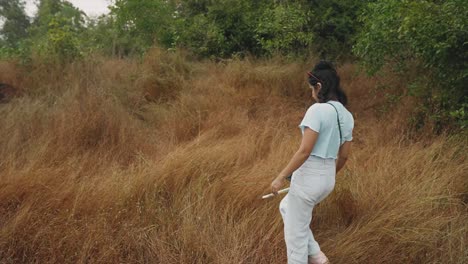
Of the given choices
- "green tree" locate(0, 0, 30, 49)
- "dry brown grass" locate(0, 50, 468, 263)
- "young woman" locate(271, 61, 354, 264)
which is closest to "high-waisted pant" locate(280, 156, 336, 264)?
"young woman" locate(271, 61, 354, 264)

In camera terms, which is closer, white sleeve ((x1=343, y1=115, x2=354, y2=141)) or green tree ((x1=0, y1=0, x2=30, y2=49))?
white sleeve ((x1=343, y1=115, x2=354, y2=141))

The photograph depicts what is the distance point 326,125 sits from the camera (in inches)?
81.4

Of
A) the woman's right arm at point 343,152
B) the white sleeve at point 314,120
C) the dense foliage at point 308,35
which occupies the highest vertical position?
the dense foliage at point 308,35

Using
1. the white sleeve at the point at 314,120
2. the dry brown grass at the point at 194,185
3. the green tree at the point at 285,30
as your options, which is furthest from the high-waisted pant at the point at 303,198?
the green tree at the point at 285,30

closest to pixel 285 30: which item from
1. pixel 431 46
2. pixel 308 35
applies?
pixel 308 35

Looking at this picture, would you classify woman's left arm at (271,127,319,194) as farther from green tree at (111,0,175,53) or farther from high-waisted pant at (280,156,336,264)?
green tree at (111,0,175,53)

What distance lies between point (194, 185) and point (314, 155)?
1586 millimetres

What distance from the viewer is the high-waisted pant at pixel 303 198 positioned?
7.10ft

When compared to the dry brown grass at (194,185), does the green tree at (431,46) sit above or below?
above

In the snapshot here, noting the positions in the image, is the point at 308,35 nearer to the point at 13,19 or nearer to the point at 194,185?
the point at 194,185

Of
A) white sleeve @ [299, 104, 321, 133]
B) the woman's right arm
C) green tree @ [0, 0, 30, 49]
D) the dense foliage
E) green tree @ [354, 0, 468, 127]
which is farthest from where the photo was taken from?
green tree @ [0, 0, 30, 49]

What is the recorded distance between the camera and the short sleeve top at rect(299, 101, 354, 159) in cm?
203

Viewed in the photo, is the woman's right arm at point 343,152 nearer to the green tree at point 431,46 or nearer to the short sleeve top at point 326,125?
the short sleeve top at point 326,125

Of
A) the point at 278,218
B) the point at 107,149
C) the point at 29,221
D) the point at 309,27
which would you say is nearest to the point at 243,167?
the point at 278,218
